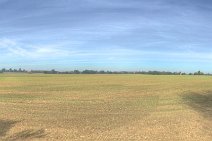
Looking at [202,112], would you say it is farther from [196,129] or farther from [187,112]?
[196,129]

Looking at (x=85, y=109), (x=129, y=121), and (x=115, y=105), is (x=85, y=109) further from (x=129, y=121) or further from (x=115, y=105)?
(x=129, y=121)

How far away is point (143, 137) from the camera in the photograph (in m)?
12.6

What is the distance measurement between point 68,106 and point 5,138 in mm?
7505

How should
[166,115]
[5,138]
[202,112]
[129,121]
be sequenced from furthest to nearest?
[202,112], [166,115], [129,121], [5,138]

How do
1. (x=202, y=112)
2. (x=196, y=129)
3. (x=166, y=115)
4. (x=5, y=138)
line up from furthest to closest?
1. (x=202, y=112)
2. (x=166, y=115)
3. (x=196, y=129)
4. (x=5, y=138)

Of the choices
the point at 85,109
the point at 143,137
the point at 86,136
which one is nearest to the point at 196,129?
the point at 143,137

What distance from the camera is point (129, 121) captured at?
15.4 metres

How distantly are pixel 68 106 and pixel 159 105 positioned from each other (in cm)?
476

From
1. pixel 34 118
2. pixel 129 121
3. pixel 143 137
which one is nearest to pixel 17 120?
pixel 34 118

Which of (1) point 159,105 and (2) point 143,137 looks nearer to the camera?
(2) point 143,137

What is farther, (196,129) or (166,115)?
(166,115)

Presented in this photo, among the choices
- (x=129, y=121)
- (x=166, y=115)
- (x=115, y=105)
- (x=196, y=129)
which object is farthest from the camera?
(x=115, y=105)

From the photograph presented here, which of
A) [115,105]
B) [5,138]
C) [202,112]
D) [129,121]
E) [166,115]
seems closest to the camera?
[5,138]

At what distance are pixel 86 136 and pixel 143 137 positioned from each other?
71.2 inches
